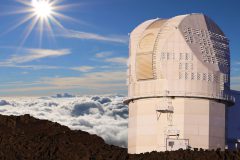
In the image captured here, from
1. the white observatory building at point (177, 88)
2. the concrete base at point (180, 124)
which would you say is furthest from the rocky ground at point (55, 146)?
the white observatory building at point (177, 88)

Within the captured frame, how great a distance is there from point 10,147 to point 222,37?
30.0m

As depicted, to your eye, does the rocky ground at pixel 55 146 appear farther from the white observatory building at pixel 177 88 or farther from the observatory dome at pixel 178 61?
the observatory dome at pixel 178 61

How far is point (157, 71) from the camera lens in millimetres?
78688

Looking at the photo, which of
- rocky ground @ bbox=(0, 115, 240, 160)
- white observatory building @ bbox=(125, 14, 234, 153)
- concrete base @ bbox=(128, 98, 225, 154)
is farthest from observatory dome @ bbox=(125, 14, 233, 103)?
rocky ground @ bbox=(0, 115, 240, 160)

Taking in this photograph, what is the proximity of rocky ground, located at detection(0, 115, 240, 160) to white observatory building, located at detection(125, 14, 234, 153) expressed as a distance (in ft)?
32.9

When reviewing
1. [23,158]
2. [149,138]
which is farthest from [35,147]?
[149,138]

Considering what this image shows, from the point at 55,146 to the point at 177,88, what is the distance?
1823 cm

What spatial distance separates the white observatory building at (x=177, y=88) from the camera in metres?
78.0

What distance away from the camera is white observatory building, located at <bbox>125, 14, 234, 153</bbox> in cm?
7800

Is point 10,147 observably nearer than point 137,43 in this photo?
Yes

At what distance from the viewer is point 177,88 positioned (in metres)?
78.4

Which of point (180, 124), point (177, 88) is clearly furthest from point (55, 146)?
point (177, 88)

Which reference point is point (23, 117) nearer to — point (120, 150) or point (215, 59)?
point (120, 150)

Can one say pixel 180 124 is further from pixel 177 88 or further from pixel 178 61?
pixel 178 61
